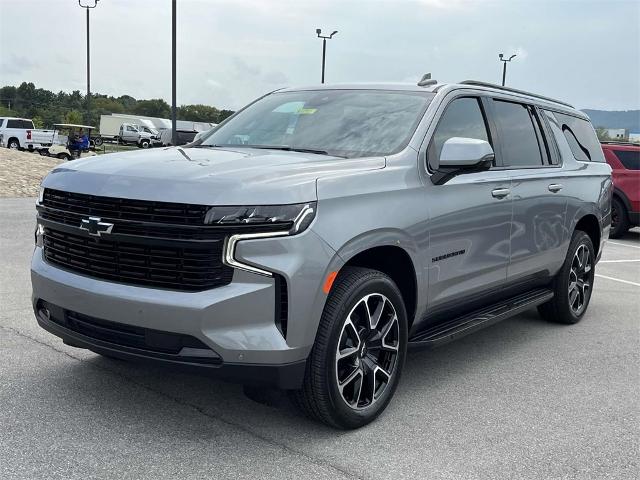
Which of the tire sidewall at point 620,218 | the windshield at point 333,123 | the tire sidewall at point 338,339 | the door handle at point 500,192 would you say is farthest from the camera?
the tire sidewall at point 620,218

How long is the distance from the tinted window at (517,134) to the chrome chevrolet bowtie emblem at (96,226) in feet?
9.83

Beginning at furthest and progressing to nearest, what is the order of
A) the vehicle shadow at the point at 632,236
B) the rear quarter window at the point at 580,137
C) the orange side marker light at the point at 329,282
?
the vehicle shadow at the point at 632,236 < the rear quarter window at the point at 580,137 < the orange side marker light at the point at 329,282

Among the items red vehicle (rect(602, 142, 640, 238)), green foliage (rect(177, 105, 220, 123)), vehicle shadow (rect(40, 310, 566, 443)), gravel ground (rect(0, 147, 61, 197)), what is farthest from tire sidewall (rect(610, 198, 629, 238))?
green foliage (rect(177, 105, 220, 123))

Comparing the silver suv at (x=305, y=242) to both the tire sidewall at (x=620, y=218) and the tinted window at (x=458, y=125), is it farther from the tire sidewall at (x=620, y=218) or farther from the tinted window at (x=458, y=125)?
the tire sidewall at (x=620, y=218)

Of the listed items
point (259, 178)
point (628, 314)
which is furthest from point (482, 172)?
point (628, 314)

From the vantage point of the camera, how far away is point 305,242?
3.22 meters

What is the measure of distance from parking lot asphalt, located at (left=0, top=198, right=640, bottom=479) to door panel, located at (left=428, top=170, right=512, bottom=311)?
67cm

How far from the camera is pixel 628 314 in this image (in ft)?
22.7

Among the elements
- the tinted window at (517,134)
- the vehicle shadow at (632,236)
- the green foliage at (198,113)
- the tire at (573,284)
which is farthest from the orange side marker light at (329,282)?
the green foliage at (198,113)

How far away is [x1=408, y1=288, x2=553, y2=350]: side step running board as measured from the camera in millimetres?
4152

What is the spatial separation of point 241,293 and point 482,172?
7.26 ft

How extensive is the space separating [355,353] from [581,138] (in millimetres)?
4053

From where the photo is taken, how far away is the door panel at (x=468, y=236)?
418 cm

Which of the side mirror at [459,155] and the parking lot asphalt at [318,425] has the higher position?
the side mirror at [459,155]
